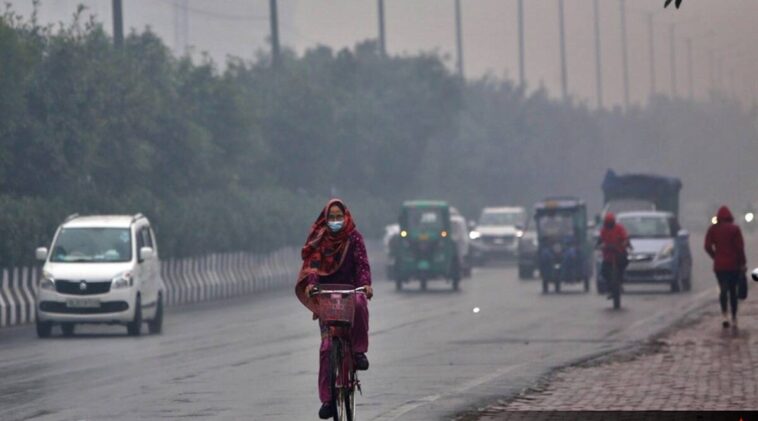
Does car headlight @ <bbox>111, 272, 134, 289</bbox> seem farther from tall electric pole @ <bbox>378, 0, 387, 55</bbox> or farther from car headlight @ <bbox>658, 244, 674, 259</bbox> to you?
tall electric pole @ <bbox>378, 0, 387, 55</bbox>

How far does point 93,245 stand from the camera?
100 feet

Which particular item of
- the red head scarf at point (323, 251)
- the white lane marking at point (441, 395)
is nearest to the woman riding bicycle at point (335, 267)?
the red head scarf at point (323, 251)

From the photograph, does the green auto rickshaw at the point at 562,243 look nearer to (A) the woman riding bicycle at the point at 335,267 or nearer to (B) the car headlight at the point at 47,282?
(B) the car headlight at the point at 47,282

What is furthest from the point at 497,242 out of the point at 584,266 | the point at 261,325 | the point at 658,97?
the point at 658,97

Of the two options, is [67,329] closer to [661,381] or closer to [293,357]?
[293,357]

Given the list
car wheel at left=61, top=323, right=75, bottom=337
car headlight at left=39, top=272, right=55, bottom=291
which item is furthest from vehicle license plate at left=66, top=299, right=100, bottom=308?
car wheel at left=61, top=323, right=75, bottom=337

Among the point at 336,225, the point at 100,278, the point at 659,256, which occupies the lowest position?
the point at 659,256

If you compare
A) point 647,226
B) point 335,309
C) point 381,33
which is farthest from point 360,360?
point 381,33

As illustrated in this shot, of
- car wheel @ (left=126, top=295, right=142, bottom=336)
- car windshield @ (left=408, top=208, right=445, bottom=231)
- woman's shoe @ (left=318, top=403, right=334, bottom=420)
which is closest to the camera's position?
woman's shoe @ (left=318, top=403, right=334, bottom=420)

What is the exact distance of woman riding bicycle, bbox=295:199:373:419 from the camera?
14.0m

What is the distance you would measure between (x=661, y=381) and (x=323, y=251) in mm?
5513

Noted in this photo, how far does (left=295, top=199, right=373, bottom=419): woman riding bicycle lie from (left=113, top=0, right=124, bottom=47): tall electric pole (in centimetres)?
3060

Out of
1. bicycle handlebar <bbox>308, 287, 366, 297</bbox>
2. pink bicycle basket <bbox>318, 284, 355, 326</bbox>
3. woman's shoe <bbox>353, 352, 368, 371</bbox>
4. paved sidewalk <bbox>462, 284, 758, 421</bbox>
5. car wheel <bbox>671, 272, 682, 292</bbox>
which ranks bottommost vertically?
car wheel <bbox>671, 272, 682, 292</bbox>

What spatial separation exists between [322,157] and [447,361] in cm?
4266
